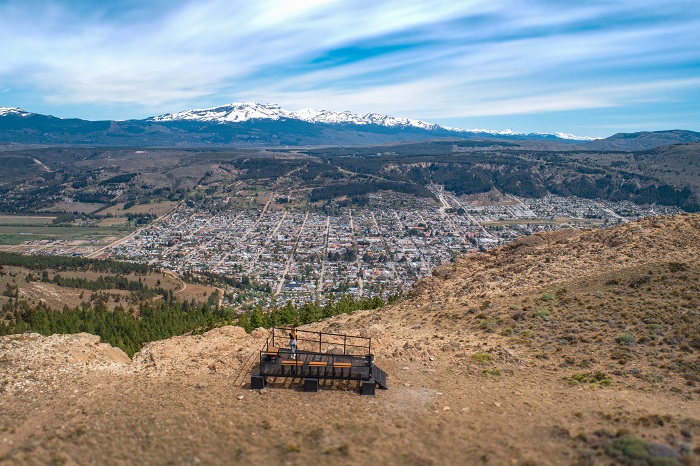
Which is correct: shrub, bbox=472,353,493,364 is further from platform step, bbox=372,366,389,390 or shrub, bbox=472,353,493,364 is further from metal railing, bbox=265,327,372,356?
platform step, bbox=372,366,389,390

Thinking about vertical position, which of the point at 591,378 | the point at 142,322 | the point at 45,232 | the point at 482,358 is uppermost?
the point at 591,378

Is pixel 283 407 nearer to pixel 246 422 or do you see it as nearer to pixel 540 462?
pixel 246 422

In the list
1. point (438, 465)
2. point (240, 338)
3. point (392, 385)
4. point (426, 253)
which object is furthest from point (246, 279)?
point (438, 465)

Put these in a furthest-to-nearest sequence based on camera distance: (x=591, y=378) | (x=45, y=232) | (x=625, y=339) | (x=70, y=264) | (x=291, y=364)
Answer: (x=45, y=232), (x=70, y=264), (x=625, y=339), (x=591, y=378), (x=291, y=364)

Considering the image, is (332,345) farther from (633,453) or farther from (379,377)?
(633,453)

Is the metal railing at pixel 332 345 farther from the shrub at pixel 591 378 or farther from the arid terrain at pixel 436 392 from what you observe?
the shrub at pixel 591 378

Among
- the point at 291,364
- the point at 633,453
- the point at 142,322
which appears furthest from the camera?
the point at 142,322

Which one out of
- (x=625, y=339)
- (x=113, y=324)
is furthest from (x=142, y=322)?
(x=625, y=339)

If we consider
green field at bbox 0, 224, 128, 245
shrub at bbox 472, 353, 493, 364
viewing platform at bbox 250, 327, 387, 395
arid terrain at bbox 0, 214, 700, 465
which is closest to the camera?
arid terrain at bbox 0, 214, 700, 465

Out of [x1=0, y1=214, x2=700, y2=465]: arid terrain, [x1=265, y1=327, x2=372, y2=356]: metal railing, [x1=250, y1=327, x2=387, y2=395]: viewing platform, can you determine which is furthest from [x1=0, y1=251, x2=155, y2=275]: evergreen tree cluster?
[x1=250, y1=327, x2=387, y2=395]: viewing platform
